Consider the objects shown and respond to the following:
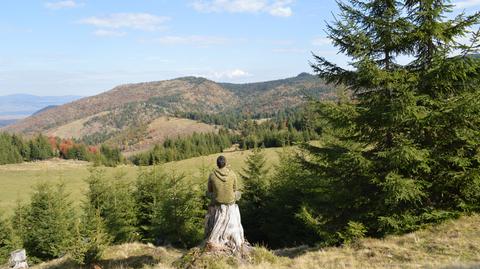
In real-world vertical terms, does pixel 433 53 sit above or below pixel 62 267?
above

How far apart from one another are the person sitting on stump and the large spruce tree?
3963 millimetres

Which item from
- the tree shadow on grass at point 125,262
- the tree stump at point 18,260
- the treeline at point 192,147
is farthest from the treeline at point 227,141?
the tree shadow on grass at point 125,262

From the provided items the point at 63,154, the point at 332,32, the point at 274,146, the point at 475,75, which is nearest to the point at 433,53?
the point at 475,75

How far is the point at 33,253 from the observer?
3716 centimetres

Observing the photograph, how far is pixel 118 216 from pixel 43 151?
419ft

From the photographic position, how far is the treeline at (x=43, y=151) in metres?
137

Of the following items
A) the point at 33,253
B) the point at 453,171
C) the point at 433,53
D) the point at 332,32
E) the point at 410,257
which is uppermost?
the point at 332,32

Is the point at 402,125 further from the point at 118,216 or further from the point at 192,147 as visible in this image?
the point at 192,147

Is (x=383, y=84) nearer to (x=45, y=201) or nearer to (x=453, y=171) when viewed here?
(x=453, y=171)

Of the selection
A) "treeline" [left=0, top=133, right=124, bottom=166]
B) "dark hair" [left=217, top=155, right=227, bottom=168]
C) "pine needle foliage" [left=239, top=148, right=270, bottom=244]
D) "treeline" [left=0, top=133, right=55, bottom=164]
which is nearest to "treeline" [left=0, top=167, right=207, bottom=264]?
"pine needle foliage" [left=239, top=148, right=270, bottom=244]

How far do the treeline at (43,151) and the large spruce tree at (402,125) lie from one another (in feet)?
421

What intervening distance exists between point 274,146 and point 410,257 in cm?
11944

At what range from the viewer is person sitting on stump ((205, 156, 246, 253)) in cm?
1247

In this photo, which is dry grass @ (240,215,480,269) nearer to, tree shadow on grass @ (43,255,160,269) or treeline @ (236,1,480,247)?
treeline @ (236,1,480,247)
